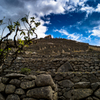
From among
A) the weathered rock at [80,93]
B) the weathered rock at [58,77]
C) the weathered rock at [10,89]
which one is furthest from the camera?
the weathered rock at [58,77]

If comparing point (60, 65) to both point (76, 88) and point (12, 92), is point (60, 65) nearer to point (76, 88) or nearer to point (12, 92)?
point (76, 88)

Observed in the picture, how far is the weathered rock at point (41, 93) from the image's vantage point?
2.91 m

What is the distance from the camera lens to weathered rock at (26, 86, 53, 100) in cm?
291

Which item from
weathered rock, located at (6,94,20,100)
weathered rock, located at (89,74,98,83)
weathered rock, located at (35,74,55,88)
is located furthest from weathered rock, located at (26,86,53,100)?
weathered rock, located at (89,74,98,83)

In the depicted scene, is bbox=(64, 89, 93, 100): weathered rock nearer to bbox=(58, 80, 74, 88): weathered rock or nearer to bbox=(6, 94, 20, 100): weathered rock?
bbox=(58, 80, 74, 88): weathered rock

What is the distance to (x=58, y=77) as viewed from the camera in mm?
3809

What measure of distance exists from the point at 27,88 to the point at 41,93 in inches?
22.3

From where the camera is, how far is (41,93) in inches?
116

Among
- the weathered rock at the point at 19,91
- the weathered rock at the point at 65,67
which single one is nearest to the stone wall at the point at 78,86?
the weathered rock at the point at 19,91

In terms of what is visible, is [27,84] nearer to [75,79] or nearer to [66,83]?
[66,83]

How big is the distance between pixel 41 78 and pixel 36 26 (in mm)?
2396

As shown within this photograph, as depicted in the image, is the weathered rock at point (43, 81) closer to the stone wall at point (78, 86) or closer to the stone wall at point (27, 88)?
the stone wall at point (27, 88)

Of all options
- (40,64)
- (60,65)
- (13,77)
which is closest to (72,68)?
(60,65)

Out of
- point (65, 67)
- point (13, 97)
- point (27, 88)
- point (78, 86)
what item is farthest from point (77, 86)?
A: point (65, 67)
